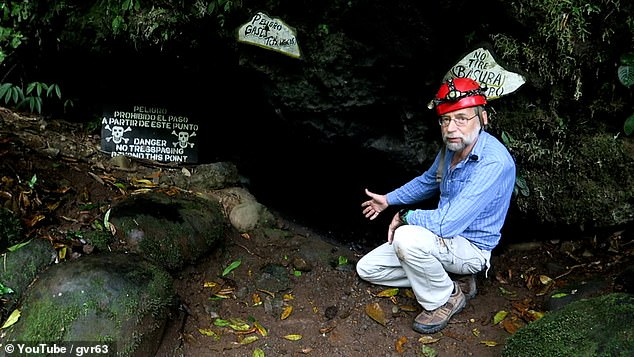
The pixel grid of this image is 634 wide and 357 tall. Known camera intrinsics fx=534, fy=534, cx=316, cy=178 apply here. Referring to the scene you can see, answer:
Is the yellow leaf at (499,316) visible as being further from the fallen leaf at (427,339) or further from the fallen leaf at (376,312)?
the fallen leaf at (376,312)

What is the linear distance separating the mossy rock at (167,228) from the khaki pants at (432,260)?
159 cm

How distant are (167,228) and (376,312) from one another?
176cm

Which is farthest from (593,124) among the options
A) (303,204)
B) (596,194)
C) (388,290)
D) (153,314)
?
(153,314)

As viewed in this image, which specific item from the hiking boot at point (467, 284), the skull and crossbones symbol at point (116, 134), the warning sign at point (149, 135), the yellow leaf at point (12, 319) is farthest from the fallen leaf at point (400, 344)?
the skull and crossbones symbol at point (116, 134)

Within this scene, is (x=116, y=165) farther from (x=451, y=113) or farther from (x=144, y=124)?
(x=451, y=113)

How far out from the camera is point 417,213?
148 inches

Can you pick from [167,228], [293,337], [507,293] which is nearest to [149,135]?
[167,228]

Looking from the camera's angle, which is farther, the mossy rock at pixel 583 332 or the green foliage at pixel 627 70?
the green foliage at pixel 627 70

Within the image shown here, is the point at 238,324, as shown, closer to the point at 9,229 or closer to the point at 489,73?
the point at 9,229

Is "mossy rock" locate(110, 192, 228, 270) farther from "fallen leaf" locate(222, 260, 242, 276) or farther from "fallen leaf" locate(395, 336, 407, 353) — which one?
"fallen leaf" locate(395, 336, 407, 353)

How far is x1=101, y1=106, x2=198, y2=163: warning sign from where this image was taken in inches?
217

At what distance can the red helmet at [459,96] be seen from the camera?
3.63 meters

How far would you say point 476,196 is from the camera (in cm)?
355

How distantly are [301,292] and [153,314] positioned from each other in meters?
1.28
